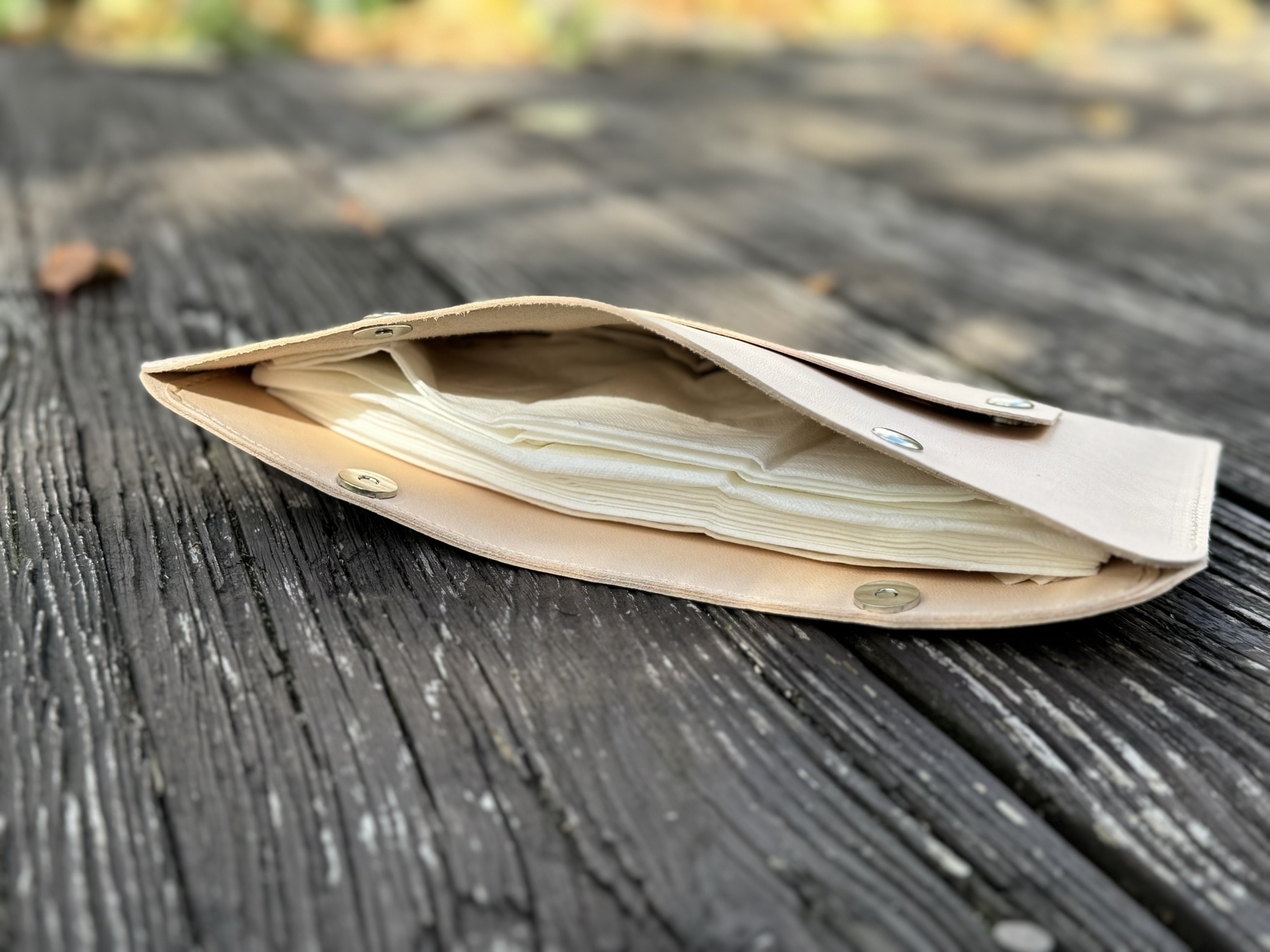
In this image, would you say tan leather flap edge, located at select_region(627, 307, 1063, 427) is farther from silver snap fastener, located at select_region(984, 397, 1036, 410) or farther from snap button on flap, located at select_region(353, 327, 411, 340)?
snap button on flap, located at select_region(353, 327, 411, 340)

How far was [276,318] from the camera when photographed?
A: 1731mm

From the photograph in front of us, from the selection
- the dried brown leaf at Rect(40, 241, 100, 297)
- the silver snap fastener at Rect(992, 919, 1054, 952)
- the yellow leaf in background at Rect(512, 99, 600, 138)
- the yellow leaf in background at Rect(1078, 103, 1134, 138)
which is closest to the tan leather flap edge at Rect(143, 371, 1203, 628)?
the silver snap fastener at Rect(992, 919, 1054, 952)

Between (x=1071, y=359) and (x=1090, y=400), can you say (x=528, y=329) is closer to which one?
(x=1090, y=400)

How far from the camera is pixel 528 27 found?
163 inches

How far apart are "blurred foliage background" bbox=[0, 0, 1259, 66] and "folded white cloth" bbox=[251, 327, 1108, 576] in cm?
305

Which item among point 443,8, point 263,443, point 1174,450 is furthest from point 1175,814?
point 443,8

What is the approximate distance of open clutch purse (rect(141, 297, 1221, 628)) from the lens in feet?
2.95

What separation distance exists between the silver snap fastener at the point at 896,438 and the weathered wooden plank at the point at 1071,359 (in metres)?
0.18

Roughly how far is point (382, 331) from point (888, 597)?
19.9 inches

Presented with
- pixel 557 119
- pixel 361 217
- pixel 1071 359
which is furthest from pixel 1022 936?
pixel 557 119

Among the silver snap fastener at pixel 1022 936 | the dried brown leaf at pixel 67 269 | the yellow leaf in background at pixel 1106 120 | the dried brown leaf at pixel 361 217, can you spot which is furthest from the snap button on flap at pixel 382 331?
the yellow leaf in background at pixel 1106 120

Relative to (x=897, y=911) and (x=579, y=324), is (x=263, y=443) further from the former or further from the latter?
(x=897, y=911)

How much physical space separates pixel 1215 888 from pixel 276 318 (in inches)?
58.4

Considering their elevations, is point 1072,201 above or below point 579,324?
below
